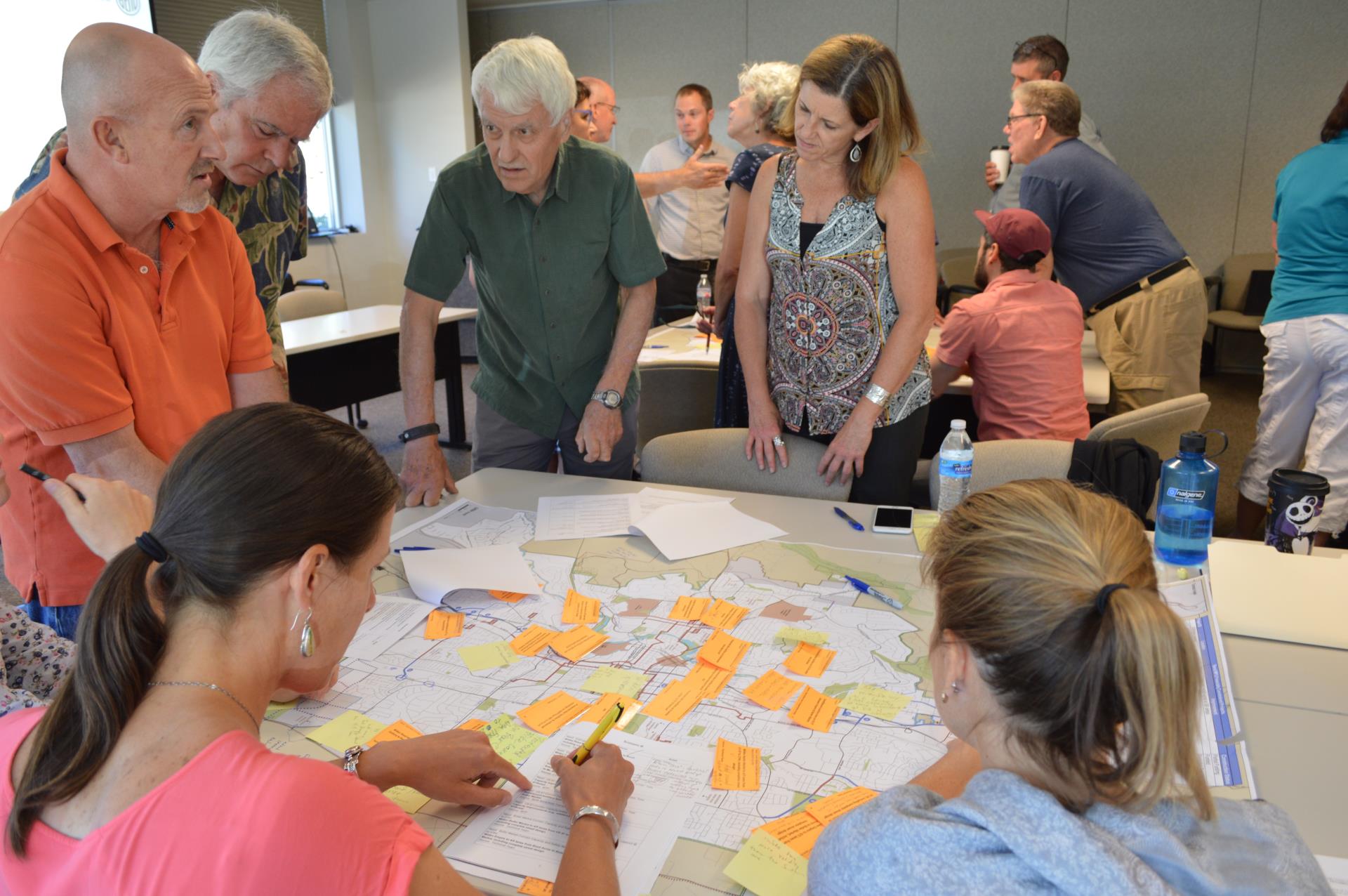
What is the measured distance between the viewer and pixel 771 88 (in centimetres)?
321

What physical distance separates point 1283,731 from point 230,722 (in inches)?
50.2

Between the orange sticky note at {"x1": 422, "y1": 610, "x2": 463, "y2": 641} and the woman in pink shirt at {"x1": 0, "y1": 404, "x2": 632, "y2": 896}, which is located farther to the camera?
the orange sticky note at {"x1": 422, "y1": 610, "x2": 463, "y2": 641}

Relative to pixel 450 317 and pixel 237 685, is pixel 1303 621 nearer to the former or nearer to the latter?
pixel 237 685

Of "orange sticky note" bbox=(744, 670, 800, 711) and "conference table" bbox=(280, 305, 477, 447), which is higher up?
"orange sticky note" bbox=(744, 670, 800, 711)

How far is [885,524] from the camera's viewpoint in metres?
1.92

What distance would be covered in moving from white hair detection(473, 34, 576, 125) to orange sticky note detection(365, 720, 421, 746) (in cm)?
133

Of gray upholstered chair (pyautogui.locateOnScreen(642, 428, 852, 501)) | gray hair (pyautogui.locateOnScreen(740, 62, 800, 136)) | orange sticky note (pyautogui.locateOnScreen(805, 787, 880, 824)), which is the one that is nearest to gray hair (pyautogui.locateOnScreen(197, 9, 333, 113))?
gray upholstered chair (pyautogui.locateOnScreen(642, 428, 852, 501))

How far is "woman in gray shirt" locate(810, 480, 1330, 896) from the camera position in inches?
29.8

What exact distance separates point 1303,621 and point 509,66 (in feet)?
5.89

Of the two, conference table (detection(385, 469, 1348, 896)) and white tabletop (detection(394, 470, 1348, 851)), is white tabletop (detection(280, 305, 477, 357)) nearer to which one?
conference table (detection(385, 469, 1348, 896))

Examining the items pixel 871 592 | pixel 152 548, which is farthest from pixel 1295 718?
pixel 152 548

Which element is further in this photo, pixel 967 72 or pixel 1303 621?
pixel 967 72

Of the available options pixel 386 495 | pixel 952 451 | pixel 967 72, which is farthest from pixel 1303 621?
pixel 967 72

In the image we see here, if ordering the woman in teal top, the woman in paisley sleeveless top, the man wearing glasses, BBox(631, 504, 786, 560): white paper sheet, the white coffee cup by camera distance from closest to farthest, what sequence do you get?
BBox(631, 504, 786, 560): white paper sheet, the woman in paisley sleeveless top, the woman in teal top, the man wearing glasses, the white coffee cup
